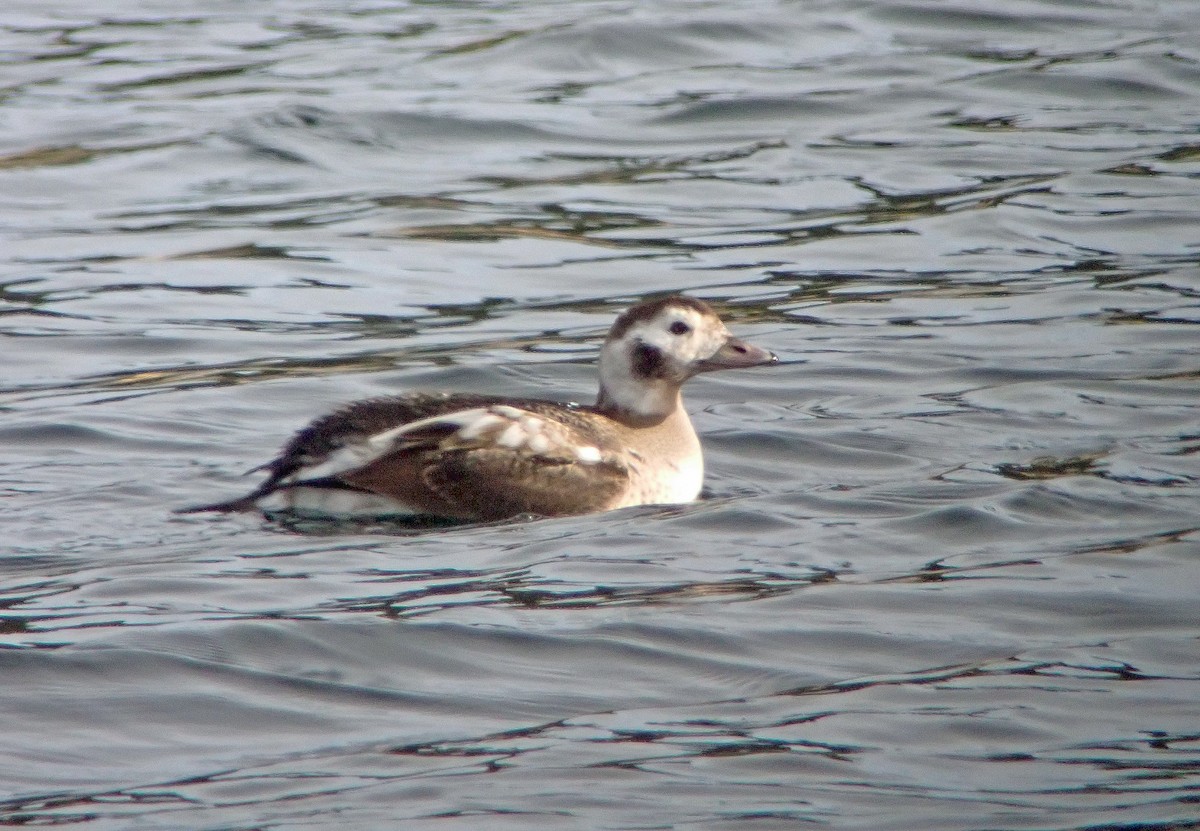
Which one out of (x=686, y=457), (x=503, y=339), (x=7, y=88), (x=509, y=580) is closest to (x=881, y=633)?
(x=509, y=580)

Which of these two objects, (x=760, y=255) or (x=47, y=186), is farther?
(x=47, y=186)

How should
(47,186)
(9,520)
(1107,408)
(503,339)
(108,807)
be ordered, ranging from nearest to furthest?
(108,807)
(9,520)
(1107,408)
(503,339)
(47,186)

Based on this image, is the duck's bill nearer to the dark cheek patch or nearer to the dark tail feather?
the dark cheek patch

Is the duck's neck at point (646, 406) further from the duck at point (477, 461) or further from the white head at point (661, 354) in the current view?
the duck at point (477, 461)

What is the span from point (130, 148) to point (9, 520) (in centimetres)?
820

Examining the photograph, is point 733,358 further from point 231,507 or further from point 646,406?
point 231,507

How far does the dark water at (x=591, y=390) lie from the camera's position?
18.1ft

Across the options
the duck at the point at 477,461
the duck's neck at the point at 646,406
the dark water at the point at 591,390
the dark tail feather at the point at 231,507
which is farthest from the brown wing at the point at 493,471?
the duck's neck at the point at 646,406

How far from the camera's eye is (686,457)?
853cm

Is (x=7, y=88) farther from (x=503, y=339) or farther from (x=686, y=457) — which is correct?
(x=686, y=457)

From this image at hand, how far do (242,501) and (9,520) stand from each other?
0.85 metres

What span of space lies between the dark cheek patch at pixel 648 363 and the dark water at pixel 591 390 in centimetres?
55

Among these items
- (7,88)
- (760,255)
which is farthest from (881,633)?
(7,88)

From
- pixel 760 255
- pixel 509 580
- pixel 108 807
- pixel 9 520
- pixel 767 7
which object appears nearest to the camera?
pixel 108 807
